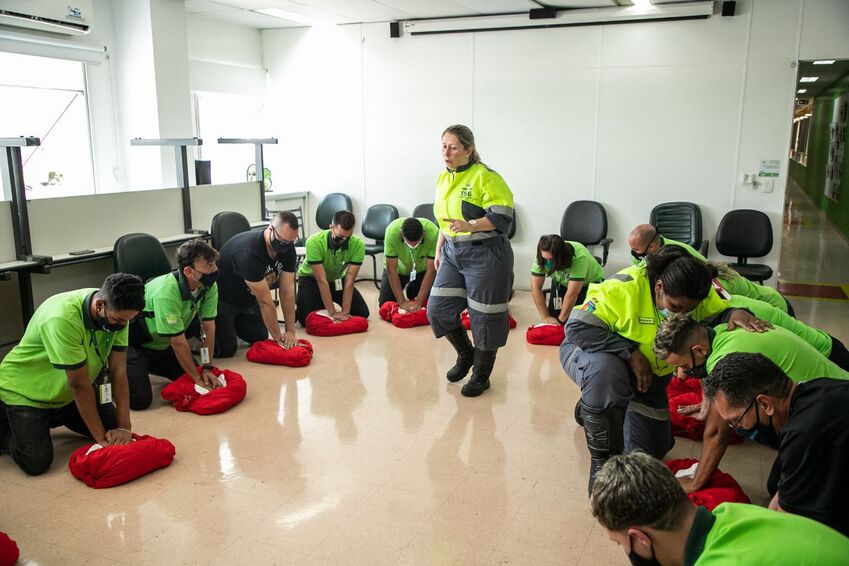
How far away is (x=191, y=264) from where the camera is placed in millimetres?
4055

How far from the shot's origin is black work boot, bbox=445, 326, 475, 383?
15.0ft

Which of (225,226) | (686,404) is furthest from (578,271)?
(225,226)

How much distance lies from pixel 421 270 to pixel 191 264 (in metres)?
2.63

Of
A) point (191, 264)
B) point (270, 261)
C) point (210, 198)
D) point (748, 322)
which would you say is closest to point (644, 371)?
point (748, 322)

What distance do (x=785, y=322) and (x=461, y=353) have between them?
80.4 inches

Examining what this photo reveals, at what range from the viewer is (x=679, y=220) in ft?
22.8

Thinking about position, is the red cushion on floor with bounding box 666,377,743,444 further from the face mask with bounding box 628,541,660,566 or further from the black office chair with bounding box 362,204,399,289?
the black office chair with bounding box 362,204,399,289

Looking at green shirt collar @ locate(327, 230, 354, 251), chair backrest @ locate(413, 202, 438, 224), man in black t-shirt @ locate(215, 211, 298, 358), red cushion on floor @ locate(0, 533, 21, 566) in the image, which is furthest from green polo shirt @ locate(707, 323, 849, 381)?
chair backrest @ locate(413, 202, 438, 224)

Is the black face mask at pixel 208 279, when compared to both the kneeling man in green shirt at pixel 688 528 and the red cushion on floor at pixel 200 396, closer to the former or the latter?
the red cushion on floor at pixel 200 396

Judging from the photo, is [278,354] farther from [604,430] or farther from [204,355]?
[604,430]

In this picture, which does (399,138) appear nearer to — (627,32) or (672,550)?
(627,32)

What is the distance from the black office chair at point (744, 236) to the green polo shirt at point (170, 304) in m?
4.73

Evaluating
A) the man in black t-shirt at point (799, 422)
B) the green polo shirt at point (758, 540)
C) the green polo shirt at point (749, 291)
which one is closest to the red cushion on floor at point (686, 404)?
the green polo shirt at point (749, 291)

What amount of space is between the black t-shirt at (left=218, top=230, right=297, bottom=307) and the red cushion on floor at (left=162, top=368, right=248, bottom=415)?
0.95 metres
